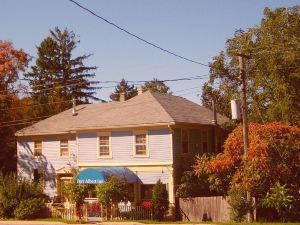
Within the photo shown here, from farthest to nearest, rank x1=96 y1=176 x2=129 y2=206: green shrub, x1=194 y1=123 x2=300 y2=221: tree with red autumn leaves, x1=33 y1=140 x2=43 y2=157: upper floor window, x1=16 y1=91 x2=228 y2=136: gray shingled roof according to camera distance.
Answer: x1=33 y1=140 x2=43 y2=157: upper floor window → x1=16 y1=91 x2=228 y2=136: gray shingled roof → x1=96 y1=176 x2=129 y2=206: green shrub → x1=194 y1=123 x2=300 y2=221: tree with red autumn leaves

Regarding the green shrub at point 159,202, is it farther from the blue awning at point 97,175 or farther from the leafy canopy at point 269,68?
the leafy canopy at point 269,68

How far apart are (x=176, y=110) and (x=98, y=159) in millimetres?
6922

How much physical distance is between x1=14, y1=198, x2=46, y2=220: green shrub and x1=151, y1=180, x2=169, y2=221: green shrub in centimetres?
807

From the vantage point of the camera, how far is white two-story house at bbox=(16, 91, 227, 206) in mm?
34344

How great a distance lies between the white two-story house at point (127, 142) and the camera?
34344 mm

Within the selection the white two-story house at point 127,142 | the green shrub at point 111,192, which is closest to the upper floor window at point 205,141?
the white two-story house at point 127,142

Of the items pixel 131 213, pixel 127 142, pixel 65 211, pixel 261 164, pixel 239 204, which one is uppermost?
pixel 127 142

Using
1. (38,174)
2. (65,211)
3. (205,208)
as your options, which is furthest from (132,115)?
(38,174)

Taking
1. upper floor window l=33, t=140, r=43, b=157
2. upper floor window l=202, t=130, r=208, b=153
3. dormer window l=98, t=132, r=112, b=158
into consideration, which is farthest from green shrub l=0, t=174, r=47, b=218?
upper floor window l=202, t=130, r=208, b=153

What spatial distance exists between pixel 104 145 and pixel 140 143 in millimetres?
3078

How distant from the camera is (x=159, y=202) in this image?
31438 millimetres

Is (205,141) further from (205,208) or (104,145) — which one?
(205,208)

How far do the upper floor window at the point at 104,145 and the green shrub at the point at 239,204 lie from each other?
11.7 metres

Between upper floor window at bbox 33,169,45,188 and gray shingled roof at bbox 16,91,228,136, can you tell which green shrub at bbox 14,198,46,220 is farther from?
upper floor window at bbox 33,169,45,188
